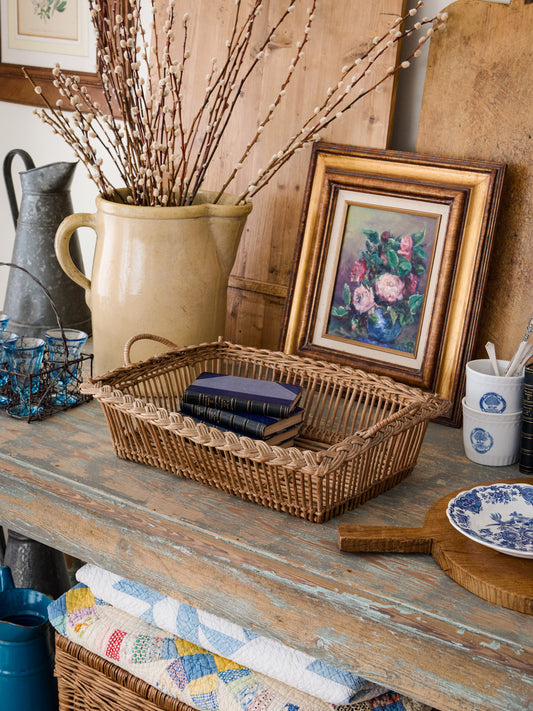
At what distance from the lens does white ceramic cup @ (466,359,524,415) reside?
1102 mm

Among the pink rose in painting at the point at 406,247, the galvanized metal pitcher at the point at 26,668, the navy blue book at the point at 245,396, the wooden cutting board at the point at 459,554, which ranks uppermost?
the pink rose in painting at the point at 406,247

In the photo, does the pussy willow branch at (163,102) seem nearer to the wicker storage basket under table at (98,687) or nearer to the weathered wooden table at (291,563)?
the weathered wooden table at (291,563)

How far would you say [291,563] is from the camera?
895 millimetres

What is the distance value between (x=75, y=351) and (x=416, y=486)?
2.06 ft

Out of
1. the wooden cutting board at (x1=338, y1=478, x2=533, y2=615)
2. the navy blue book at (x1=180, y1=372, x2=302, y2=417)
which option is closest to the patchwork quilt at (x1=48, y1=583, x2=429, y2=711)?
the wooden cutting board at (x1=338, y1=478, x2=533, y2=615)

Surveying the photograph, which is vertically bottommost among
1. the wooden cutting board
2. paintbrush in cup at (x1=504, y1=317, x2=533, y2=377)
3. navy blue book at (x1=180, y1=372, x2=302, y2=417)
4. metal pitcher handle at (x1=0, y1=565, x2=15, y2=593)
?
metal pitcher handle at (x1=0, y1=565, x2=15, y2=593)

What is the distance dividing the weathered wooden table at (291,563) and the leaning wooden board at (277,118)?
0.48 metres

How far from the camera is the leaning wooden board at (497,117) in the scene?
1.21 meters

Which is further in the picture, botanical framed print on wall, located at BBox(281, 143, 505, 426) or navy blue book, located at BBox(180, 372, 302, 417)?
botanical framed print on wall, located at BBox(281, 143, 505, 426)

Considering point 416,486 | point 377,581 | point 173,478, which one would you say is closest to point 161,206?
point 173,478

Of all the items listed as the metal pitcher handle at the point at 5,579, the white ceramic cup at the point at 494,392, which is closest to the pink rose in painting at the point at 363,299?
the white ceramic cup at the point at 494,392

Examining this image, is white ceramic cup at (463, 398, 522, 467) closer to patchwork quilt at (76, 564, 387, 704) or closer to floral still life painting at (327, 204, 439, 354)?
floral still life painting at (327, 204, 439, 354)

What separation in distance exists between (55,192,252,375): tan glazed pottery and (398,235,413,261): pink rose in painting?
0.28 meters

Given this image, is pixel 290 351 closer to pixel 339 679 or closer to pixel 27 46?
pixel 339 679
